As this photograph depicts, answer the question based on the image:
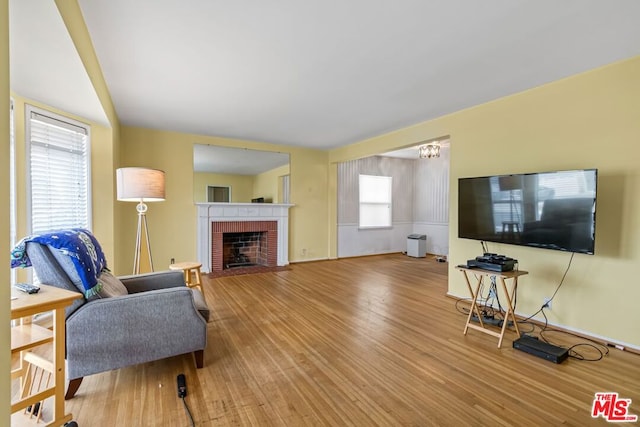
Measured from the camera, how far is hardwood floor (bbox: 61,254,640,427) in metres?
1.70

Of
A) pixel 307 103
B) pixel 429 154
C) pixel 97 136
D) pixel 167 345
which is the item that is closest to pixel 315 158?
pixel 429 154

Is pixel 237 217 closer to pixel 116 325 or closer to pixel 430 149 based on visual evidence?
pixel 116 325

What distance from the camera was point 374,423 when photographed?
1636 mm

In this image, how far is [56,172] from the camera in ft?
10.0

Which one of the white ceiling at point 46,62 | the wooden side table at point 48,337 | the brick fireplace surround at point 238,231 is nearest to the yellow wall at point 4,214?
the wooden side table at point 48,337

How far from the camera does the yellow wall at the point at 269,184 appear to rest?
19.1ft

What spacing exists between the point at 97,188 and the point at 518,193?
4.74 metres

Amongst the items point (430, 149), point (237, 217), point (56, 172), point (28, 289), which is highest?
point (430, 149)

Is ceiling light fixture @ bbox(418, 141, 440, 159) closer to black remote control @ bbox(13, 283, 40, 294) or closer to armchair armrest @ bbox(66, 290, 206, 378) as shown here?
armchair armrest @ bbox(66, 290, 206, 378)

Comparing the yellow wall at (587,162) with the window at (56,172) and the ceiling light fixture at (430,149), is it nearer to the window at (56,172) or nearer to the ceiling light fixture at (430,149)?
the ceiling light fixture at (430,149)

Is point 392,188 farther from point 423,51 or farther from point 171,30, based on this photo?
point 171,30

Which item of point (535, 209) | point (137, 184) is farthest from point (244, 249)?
point (535, 209)

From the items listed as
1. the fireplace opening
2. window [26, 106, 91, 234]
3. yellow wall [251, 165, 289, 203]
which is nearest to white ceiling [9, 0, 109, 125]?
window [26, 106, 91, 234]

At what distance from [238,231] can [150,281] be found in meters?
3.06
